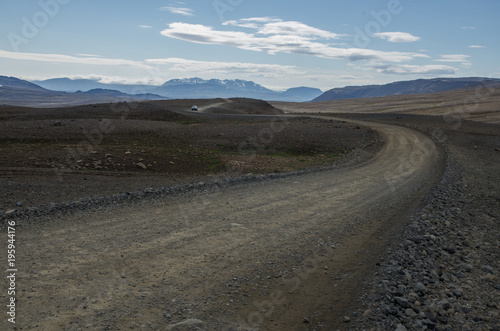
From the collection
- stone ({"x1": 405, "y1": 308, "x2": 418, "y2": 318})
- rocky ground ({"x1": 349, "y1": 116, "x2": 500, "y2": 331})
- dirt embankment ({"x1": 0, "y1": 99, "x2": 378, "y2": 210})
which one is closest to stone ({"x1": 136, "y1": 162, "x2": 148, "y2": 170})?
dirt embankment ({"x1": 0, "y1": 99, "x2": 378, "y2": 210})

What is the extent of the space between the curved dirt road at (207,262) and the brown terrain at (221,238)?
35mm

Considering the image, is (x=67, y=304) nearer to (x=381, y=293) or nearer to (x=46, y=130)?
(x=381, y=293)

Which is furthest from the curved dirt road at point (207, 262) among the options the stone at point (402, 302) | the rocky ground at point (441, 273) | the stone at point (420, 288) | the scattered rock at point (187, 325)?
the stone at point (420, 288)

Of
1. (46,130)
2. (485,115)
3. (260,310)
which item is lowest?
(260,310)

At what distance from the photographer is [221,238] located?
9883 millimetres

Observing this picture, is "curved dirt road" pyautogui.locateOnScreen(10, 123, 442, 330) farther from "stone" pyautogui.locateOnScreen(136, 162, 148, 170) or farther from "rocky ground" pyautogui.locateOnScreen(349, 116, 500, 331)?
"stone" pyautogui.locateOnScreen(136, 162, 148, 170)

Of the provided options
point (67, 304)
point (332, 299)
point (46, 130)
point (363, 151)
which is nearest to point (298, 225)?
point (332, 299)

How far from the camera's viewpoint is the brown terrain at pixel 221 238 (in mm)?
6551

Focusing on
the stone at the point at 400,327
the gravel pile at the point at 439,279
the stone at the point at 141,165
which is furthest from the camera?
the stone at the point at 141,165

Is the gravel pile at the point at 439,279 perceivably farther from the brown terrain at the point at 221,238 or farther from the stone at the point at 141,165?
the stone at the point at 141,165

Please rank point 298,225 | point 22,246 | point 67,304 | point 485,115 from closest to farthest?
point 67,304 → point 22,246 → point 298,225 → point 485,115

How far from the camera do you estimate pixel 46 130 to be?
98.9ft

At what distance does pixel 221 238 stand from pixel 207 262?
1463mm

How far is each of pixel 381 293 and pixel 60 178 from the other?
54.6 feet
